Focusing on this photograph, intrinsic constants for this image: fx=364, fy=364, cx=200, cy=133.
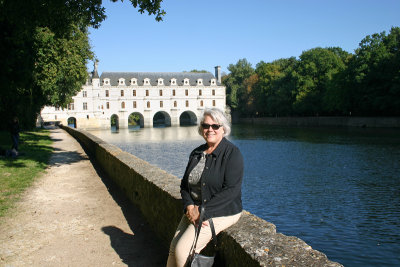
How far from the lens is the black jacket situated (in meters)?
3.36

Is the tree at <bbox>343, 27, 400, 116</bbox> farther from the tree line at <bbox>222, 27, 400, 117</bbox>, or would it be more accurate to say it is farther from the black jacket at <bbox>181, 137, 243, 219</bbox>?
the black jacket at <bbox>181, 137, 243, 219</bbox>

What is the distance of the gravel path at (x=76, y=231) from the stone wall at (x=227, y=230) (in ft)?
1.04

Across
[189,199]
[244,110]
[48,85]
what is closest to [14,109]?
[48,85]

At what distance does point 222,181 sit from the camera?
3.38m

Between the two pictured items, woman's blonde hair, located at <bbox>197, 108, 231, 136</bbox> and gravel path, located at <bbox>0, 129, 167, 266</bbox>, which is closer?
woman's blonde hair, located at <bbox>197, 108, 231, 136</bbox>

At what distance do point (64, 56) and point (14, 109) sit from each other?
7492mm

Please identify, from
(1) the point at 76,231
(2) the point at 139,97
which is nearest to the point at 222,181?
(1) the point at 76,231

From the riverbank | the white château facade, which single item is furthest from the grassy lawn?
the white château facade

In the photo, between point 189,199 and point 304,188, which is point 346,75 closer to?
point 304,188

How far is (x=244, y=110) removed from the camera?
85562mm

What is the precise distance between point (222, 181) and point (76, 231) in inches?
141

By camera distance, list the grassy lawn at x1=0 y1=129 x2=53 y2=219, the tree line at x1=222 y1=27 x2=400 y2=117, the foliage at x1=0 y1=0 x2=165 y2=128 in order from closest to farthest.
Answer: the grassy lawn at x1=0 y1=129 x2=53 y2=219
the foliage at x1=0 y1=0 x2=165 y2=128
the tree line at x1=222 y1=27 x2=400 y2=117

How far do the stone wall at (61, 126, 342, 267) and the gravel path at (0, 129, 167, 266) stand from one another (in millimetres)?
318

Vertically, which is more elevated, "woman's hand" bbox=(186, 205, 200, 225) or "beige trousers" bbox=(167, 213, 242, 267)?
"woman's hand" bbox=(186, 205, 200, 225)
